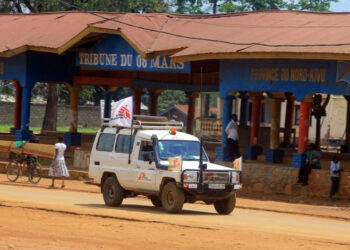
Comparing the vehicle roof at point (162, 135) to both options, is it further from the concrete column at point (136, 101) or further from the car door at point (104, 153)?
the concrete column at point (136, 101)

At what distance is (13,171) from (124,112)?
10055 millimetres

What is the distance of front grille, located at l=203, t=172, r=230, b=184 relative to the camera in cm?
2135

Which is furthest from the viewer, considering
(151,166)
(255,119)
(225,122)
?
(255,119)

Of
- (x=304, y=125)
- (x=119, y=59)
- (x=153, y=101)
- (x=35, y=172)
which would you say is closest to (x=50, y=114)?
(x=153, y=101)

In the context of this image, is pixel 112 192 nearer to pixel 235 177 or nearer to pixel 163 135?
Result: pixel 163 135

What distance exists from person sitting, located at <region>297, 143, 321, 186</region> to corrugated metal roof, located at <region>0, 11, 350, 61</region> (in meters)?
3.21

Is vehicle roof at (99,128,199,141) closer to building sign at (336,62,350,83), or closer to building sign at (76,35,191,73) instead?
building sign at (336,62,350,83)

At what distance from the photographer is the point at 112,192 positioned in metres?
23.2

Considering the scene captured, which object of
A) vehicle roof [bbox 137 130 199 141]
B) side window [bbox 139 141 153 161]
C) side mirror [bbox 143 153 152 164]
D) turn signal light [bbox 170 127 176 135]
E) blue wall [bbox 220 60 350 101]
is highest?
blue wall [bbox 220 60 350 101]

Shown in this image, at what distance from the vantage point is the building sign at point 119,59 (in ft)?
112

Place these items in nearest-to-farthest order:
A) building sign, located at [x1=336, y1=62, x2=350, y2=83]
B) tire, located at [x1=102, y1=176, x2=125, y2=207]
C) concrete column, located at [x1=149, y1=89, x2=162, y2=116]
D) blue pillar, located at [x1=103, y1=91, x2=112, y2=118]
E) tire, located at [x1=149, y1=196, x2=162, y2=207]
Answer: tire, located at [x1=102, y1=176, x2=125, y2=207], tire, located at [x1=149, y1=196, x2=162, y2=207], building sign, located at [x1=336, y1=62, x2=350, y2=83], concrete column, located at [x1=149, y1=89, x2=162, y2=116], blue pillar, located at [x1=103, y1=91, x2=112, y2=118]

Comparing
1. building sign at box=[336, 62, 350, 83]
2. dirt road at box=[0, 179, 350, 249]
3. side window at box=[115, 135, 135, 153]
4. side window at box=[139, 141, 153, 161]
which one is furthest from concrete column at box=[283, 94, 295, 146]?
side window at box=[139, 141, 153, 161]

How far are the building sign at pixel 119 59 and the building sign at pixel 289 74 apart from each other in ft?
11.6

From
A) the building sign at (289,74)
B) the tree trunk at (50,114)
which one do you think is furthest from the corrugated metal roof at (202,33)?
the tree trunk at (50,114)
